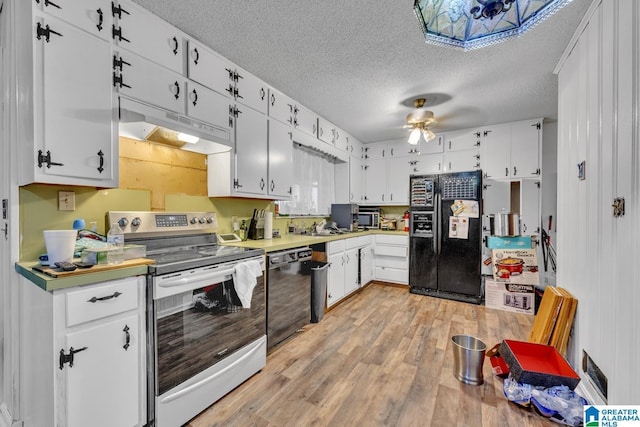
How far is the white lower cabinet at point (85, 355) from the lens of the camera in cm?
117

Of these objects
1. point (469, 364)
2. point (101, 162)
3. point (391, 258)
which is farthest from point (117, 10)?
point (391, 258)

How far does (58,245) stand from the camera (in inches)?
52.5

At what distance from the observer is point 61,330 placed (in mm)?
1160

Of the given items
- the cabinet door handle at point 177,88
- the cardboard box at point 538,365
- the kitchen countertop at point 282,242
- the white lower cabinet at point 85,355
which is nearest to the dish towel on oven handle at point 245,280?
the kitchen countertop at point 282,242

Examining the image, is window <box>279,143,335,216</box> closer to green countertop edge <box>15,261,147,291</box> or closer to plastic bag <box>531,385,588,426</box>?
green countertop edge <box>15,261,147,291</box>

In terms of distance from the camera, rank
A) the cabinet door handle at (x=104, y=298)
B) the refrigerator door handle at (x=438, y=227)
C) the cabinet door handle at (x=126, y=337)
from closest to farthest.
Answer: the cabinet door handle at (x=104, y=298) → the cabinet door handle at (x=126, y=337) → the refrigerator door handle at (x=438, y=227)

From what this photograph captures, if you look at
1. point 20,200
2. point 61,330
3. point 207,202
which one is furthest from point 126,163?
point 61,330

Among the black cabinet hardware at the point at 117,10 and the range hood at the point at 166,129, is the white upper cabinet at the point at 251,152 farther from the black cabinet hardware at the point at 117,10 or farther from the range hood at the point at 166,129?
the black cabinet hardware at the point at 117,10

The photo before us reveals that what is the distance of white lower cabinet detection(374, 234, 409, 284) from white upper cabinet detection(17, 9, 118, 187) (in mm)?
3703

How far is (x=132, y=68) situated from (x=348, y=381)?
260cm

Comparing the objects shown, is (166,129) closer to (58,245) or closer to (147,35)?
(147,35)

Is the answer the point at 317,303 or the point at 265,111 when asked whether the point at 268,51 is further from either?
the point at 317,303

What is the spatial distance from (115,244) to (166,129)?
84cm

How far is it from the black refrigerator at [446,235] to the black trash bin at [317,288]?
1.78 metres
